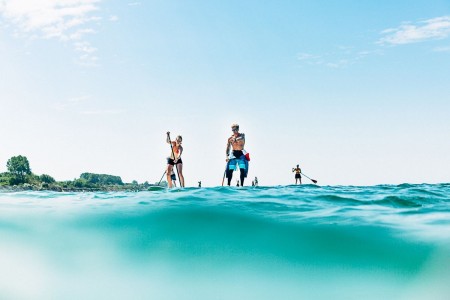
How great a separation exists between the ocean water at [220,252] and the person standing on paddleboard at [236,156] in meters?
9.56

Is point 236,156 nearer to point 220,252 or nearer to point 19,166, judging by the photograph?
point 220,252

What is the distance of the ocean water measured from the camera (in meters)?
5.14

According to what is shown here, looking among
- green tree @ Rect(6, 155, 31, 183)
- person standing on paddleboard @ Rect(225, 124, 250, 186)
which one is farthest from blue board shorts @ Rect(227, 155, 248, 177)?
green tree @ Rect(6, 155, 31, 183)

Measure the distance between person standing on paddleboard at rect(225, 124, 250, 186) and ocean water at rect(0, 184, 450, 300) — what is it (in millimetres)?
9560

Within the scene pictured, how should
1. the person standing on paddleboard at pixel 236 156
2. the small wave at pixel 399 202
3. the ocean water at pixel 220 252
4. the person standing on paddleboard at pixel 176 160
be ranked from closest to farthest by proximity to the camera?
1. the ocean water at pixel 220 252
2. the small wave at pixel 399 202
3. the person standing on paddleboard at pixel 236 156
4. the person standing on paddleboard at pixel 176 160

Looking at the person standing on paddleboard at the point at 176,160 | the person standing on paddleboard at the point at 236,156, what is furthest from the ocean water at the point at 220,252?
the person standing on paddleboard at the point at 176,160

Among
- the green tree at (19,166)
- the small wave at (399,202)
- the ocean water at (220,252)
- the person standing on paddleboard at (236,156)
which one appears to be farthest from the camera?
the green tree at (19,166)

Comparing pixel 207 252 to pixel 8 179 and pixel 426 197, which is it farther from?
pixel 8 179

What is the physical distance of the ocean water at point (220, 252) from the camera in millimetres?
5137

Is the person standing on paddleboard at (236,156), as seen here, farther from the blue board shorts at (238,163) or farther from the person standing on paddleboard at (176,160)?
the person standing on paddleboard at (176,160)

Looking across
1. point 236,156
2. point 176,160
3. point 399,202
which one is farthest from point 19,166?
point 399,202

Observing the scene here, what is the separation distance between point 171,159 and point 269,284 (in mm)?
13170

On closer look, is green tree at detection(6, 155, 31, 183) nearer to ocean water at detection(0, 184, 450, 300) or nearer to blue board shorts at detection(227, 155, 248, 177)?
blue board shorts at detection(227, 155, 248, 177)

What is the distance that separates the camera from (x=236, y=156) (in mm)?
16953
